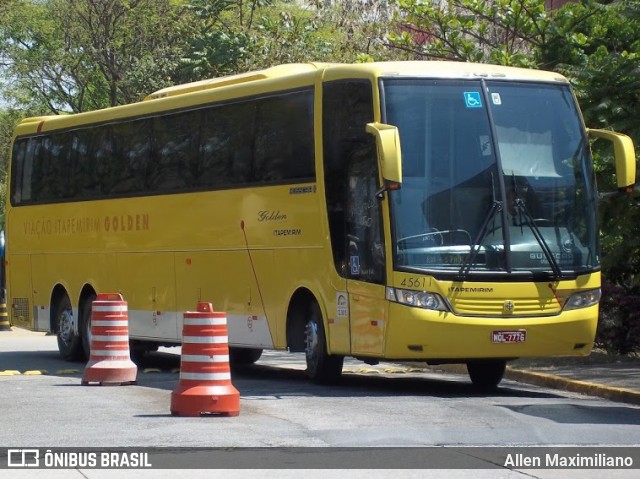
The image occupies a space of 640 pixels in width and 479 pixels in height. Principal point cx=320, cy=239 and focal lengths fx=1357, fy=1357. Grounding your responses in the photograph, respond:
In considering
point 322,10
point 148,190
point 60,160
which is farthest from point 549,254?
point 322,10

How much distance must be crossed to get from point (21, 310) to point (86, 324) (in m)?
2.87

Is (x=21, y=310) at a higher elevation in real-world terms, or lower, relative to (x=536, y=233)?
lower

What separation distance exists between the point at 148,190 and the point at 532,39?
28.8ft

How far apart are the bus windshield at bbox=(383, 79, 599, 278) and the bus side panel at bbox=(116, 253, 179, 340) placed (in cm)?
566

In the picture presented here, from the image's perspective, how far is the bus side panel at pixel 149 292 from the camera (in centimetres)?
1980

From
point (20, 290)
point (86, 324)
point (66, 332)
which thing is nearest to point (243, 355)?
point (86, 324)

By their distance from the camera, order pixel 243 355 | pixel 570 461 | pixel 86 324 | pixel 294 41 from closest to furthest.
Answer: pixel 570 461 → pixel 243 355 → pixel 86 324 → pixel 294 41

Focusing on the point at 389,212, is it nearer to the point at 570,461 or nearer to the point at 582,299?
the point at 582,299

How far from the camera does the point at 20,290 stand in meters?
24.0

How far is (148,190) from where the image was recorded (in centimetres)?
2016

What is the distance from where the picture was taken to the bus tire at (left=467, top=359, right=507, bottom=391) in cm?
1650

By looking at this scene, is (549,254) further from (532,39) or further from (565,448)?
(532,39)

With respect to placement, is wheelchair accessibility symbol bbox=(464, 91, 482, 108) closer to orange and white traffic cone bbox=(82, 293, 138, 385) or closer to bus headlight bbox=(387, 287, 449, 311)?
bus headlight bbox=(387, 287, 449, 311)

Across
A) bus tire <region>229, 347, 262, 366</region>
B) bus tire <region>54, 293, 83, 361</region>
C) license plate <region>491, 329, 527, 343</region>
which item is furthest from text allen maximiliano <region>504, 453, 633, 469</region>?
bus tire <region>54, 293, 83, 361</region>
